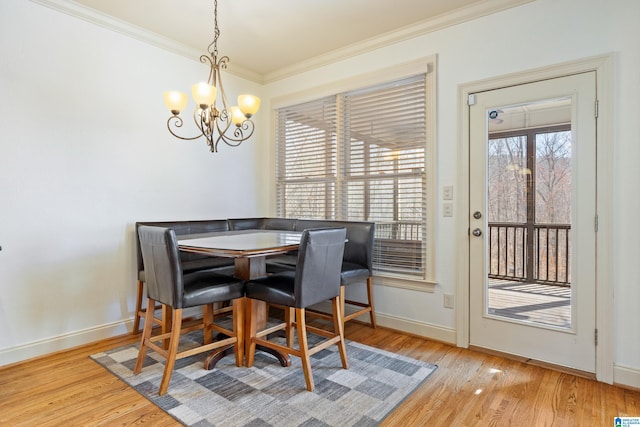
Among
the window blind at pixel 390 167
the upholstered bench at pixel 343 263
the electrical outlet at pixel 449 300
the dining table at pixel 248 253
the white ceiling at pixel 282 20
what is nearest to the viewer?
the dining table at pixel 248 253

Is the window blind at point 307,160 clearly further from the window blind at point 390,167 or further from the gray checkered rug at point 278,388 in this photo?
the gray checkered rug at point 278,388

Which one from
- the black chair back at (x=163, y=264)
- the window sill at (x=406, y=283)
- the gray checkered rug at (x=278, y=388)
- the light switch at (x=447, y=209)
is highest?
the light switch at (x=447, y=209)

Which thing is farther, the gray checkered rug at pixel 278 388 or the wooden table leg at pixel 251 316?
the wooden table leg at pixel 251 316

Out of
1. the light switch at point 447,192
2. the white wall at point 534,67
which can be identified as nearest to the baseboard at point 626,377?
the white wall at point 534,67

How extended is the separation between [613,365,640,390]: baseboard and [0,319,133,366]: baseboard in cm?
356

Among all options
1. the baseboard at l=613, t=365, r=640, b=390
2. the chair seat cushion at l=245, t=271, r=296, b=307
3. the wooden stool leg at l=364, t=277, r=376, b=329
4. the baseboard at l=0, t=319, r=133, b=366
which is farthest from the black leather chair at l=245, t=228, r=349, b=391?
the baseboard at l=613, t=365, r=640, b=390

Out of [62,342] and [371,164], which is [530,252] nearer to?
[371,164]

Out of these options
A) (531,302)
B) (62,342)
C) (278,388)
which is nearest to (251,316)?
(278,388)

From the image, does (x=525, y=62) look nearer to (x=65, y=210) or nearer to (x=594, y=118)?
(x=594, y=118)

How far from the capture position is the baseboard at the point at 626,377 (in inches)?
84.9

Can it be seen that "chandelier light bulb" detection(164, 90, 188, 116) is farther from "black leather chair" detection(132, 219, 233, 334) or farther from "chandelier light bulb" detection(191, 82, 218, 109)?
"black leather chair" detection(132, 219, 233, 334)

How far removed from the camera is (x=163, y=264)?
2098 millimetres

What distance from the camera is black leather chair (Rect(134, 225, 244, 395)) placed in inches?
80.9

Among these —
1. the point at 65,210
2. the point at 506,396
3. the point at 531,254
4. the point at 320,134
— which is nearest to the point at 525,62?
the point at 531,254
